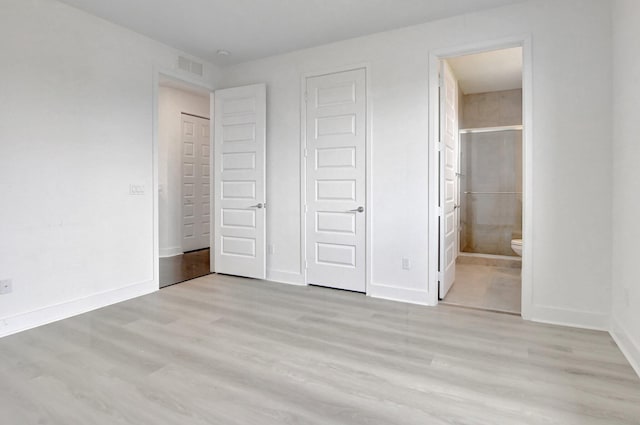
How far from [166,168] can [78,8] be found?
123 inches

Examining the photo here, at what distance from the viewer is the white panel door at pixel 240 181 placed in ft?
14.3

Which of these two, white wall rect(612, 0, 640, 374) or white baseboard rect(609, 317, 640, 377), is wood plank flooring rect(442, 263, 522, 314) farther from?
white wall rect(612, 0, 640, 374)

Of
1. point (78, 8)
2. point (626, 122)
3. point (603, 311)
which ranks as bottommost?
point (603, 311)

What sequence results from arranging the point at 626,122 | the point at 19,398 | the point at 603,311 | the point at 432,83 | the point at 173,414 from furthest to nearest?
the point at 432,83 → the point at 603,311 → the point at 626,122 → the point at 19,398 → the point at 173,414

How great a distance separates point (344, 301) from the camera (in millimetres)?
3600

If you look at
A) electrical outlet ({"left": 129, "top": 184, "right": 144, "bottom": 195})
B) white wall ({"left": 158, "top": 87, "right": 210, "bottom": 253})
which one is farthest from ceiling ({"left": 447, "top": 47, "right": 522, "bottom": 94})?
white wall ({"left": 158, "top": 87, "right": 210, "bottom": 253})

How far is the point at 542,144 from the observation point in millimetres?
2998

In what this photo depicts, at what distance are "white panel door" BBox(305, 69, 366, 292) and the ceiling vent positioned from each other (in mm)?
1392

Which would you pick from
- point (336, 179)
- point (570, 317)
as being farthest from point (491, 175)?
point (570, 317)

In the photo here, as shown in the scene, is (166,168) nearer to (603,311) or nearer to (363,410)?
(363,410)

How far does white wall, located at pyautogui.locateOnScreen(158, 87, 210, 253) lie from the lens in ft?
19.7

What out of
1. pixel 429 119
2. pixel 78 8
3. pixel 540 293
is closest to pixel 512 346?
pixel 540 293

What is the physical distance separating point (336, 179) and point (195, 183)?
3578 mm

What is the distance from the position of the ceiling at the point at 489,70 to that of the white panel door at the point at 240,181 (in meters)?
2.43
